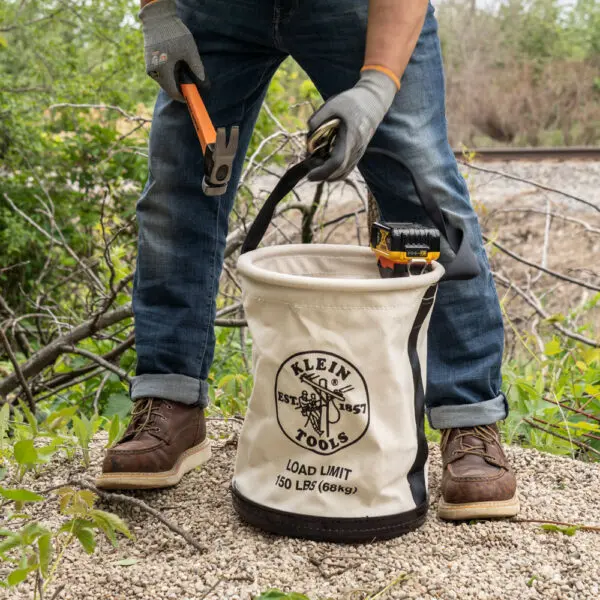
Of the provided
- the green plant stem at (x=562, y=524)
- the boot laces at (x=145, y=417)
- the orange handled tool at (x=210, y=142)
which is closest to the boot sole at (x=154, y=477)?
the boot laces at (x=145, y=417)

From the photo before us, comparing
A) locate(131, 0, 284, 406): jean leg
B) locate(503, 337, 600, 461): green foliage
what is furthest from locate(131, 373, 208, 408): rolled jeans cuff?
locate(503, 337, 600, 461): green foliage

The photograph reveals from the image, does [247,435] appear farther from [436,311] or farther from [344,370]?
[436,311]

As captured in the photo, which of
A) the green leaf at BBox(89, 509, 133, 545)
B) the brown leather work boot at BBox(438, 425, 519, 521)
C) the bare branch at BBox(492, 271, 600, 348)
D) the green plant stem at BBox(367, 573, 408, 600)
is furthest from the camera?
the bare branch at BBox(492, 271, 600, 348)

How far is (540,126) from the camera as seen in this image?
10852 mm

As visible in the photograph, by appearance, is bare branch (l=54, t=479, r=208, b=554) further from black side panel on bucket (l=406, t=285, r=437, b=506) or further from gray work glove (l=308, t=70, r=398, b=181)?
gray work glove (l=308, t=70, r=398, b=181)

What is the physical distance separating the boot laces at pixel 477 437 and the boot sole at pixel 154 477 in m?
0.63

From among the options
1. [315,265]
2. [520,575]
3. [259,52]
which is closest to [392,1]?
[259,52]

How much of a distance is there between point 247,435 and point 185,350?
38 cm

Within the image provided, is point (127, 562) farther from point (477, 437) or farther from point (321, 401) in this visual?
point (477, 437)

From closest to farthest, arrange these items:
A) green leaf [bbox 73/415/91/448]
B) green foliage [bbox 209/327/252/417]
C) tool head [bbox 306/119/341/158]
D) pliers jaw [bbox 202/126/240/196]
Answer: tool head [bbox 306/119/341/158] → pliers jaw [bbox 202/126/240/196] → green leaf [bbox 73/415/91/448] → green foliage [bbox 209/327/252/417]

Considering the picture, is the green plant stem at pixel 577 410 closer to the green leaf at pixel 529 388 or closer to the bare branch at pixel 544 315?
the green leaf at pixel 529 388

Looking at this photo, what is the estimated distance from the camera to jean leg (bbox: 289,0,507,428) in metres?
1.81

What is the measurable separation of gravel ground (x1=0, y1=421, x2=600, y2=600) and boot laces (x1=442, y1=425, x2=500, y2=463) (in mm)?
146

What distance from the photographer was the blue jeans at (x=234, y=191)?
182 centimetres
